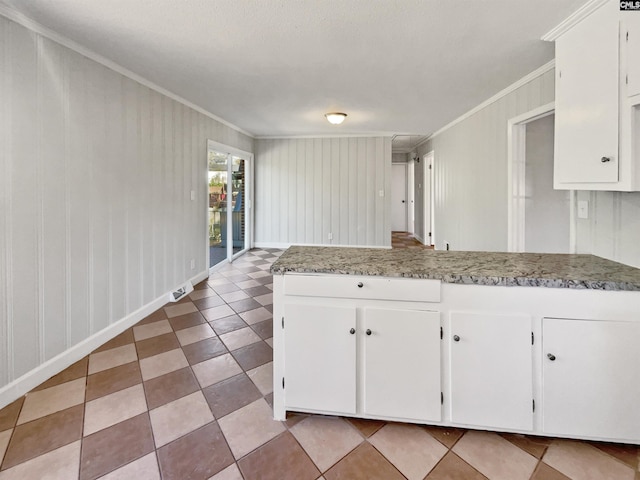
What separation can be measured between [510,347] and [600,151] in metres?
1.19

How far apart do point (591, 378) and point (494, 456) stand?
1.89ft

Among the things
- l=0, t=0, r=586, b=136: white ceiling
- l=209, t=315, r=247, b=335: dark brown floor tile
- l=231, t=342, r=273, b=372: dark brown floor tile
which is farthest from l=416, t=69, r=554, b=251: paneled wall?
l=209, t=315, r=247, b=335: dark brown floor tile

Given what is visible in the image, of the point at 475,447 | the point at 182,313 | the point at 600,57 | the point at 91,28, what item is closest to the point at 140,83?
the point at 91,28

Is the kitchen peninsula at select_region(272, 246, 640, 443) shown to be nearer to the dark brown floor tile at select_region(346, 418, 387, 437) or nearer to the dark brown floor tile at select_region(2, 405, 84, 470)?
the dark brown floor tile at select_region(346, 418, 387, 437)

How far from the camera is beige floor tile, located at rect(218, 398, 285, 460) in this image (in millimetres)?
1487

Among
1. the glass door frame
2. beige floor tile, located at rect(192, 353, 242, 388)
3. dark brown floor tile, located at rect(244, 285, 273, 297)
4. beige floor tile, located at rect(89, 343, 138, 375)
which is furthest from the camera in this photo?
the glass door frame

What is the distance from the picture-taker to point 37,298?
1.97 m

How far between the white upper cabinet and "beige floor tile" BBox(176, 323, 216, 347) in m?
2.91

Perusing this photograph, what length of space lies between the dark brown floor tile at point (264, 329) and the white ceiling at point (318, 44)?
2.34 metres

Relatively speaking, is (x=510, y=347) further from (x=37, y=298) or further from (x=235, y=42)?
(x=37, y=298)

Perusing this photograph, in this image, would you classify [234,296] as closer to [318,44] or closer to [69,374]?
[69,374]

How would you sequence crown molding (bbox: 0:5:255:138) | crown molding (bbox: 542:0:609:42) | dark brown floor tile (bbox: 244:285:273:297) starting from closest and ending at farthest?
crown molding (bbox: 542:0:609:42), crown molding (bbox: 0:5:255:138), dark brown floor tile (bbox: 244:285:273:297)

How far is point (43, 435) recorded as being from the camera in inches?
61.1

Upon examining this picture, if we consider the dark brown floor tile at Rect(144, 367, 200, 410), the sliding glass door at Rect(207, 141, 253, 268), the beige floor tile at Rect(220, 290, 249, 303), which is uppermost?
the sliding glass door at Rect(207, 141, 253, 268)
